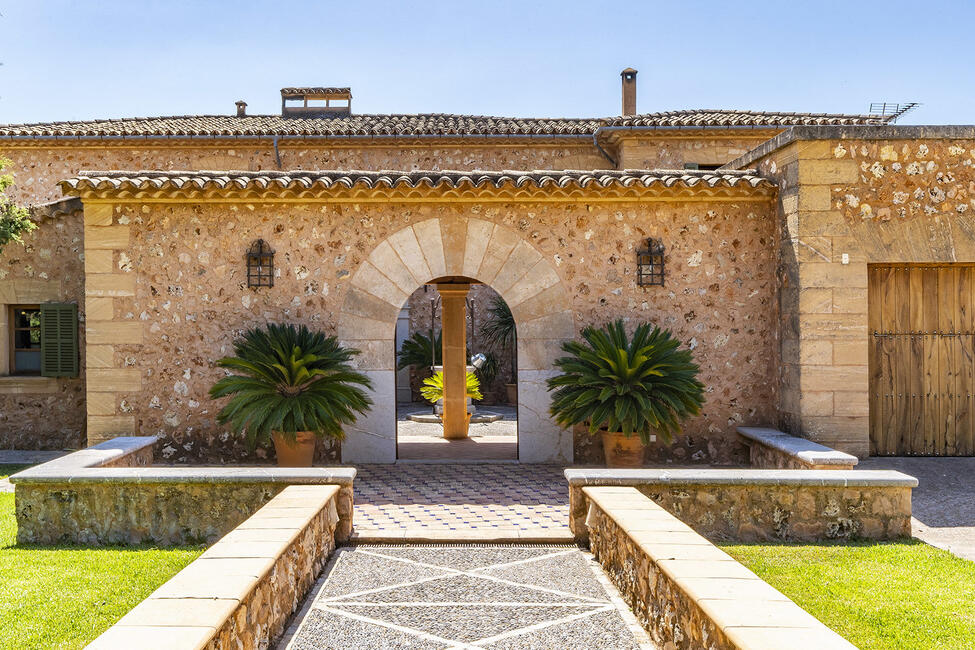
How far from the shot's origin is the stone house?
327 inches

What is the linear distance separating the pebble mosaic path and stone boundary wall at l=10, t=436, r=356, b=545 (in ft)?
2.93

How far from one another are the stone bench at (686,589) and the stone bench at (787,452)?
2351 millimetres

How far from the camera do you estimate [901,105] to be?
17203mm

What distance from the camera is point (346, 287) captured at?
902cm

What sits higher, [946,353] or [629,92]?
[629,92]

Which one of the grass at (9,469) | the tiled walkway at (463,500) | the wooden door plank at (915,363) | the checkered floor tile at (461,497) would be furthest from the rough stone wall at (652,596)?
the grass at (9,469)

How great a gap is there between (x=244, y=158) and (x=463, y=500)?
10.8 metres

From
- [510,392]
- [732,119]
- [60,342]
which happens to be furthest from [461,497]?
[510,392]

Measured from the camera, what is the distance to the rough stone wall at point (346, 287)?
8977mm

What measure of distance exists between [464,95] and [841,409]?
16.6 m

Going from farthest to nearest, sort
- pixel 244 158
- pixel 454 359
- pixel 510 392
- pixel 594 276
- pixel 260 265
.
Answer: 1. pixel 510 392
2. pixel 244 158
3. pixel 454 359
4. pixel 594 276
5. pixel 260 265

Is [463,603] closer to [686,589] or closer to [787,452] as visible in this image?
[686,589]

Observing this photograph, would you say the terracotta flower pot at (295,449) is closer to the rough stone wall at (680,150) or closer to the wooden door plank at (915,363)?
the wooden door plank at (915,363)

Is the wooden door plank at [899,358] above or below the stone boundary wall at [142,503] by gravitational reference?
above
